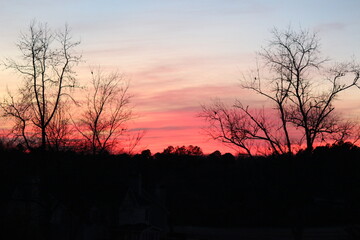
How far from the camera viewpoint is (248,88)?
107 ft

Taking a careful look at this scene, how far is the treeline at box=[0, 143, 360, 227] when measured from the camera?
35500 mm

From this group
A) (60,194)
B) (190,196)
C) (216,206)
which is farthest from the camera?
(190,196)

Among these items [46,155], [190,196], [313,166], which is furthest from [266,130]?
[190,196]

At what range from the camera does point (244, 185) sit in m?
69.4

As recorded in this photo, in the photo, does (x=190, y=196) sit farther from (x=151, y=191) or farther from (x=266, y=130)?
(x=266, y=130)

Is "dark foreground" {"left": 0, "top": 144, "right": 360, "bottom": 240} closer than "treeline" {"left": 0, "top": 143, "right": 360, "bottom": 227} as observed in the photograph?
Yes

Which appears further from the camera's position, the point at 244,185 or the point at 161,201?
the point at 244,185

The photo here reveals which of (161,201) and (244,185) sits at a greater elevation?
(244,185)

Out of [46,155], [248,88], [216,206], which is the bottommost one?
[216,206]

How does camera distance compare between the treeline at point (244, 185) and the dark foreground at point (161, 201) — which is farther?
the treeline at point (244, 185)

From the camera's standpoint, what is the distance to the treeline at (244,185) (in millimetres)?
35500

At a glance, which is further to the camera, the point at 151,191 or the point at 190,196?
the point at 190,196

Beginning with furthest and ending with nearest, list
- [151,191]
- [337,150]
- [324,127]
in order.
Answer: [151,191] < [337,150] < [324,127]

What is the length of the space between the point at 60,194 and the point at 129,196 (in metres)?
12.4
